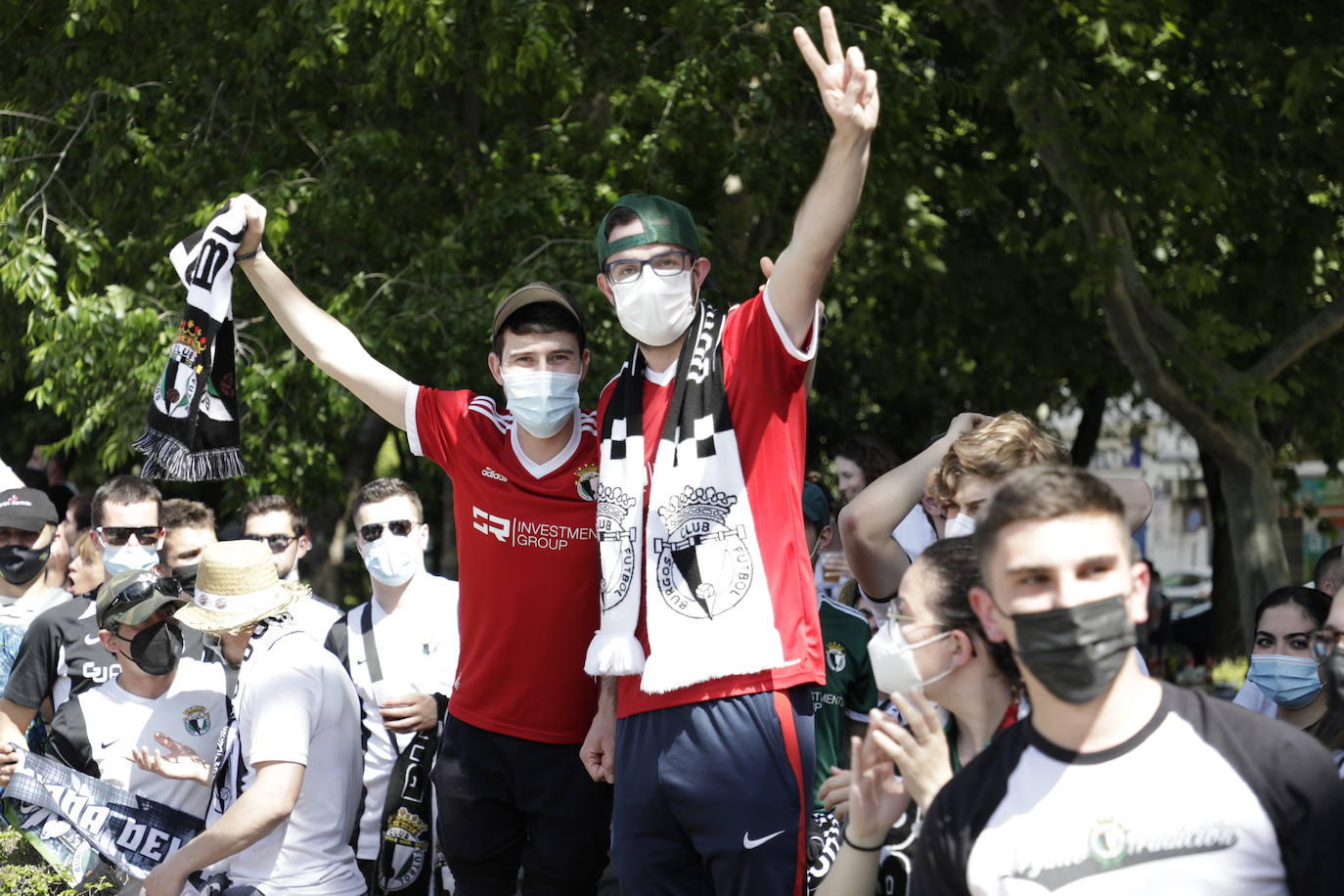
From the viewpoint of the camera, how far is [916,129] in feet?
39.4

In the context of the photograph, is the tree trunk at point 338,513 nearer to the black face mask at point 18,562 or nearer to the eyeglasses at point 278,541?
the eyeglasses at point 278,541

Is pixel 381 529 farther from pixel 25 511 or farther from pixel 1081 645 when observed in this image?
pixel 1081 645

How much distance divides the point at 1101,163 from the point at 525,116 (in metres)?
4.29

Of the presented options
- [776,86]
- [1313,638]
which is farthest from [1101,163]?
[1313,638]

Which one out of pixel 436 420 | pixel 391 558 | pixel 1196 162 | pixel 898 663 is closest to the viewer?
pixel 898 663

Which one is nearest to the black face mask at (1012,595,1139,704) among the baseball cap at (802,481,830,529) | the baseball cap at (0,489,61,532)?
the baseball cap at (802,481,830,529)

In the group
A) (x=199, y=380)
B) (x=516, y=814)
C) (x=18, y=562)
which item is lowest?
(x=516, y=814)

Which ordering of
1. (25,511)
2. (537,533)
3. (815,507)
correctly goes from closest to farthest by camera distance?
1. (537,533)
2. (815,507)
3. (25,511)

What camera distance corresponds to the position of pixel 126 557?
6.45 meters

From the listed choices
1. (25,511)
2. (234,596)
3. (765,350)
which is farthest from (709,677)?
(25,511)

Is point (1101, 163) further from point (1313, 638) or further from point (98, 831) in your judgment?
point (98, 831)

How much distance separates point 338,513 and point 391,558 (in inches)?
348

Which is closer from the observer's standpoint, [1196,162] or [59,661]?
[59,661]

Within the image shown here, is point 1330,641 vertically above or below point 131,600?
below
